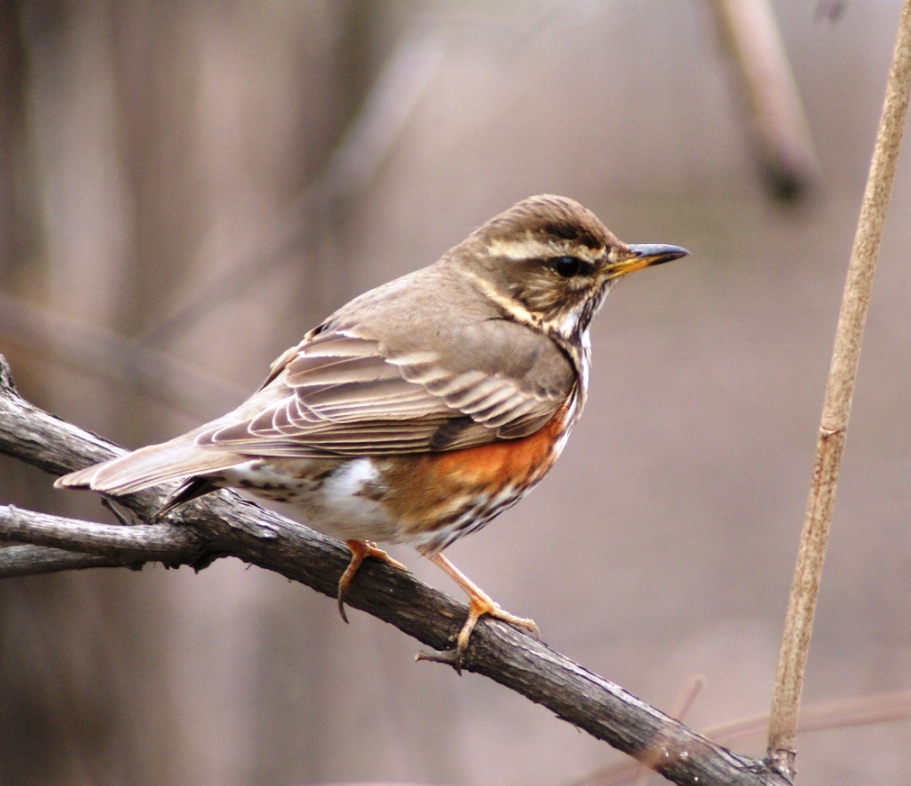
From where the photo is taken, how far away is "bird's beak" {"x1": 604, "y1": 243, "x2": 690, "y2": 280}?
15.3 ft

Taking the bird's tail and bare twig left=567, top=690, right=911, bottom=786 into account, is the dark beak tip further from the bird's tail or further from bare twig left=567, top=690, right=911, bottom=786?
bare twig left=567, top=690, right=911, bottom=786

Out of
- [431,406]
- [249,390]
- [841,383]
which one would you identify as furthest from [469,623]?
[249,390]

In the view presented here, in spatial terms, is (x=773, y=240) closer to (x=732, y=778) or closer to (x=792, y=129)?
(x=792, y=129)

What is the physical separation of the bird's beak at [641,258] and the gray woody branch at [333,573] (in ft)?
5.37

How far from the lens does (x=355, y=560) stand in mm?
3863

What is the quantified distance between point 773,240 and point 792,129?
39.9ft

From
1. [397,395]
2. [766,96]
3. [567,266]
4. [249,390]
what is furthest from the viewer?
[249,390]

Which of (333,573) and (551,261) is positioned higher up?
(551,261)

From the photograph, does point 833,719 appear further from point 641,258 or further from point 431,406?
point 641,258

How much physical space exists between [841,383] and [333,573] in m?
1.78

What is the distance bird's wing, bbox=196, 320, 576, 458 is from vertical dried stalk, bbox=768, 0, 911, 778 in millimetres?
1550

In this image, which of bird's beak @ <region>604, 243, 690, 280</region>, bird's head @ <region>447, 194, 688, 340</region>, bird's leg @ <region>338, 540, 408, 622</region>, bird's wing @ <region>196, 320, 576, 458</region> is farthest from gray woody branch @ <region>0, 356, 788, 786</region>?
bird's beak @ <region>604, 243, 690, 280</region>

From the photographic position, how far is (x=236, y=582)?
848 centimetres

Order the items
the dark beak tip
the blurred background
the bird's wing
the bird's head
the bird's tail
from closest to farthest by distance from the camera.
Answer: the bird's tail, the bird's wing, the dark beak tip, the bird's head, the blurred background
